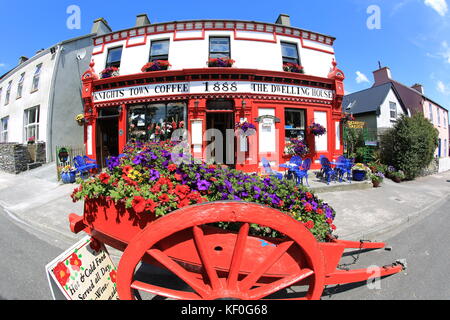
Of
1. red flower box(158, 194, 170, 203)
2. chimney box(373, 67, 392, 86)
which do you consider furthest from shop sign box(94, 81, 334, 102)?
chimney box(373, 67, 392, 86)

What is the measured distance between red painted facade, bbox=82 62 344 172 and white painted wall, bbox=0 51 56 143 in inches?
169

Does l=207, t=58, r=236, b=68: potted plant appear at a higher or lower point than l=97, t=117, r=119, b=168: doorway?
higher

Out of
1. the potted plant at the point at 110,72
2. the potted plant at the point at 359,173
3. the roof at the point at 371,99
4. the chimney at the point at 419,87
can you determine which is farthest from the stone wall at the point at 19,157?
the chimney at the point at 419,87

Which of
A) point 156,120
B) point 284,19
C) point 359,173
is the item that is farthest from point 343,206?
point 284,19

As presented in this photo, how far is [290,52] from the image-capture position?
31.1 feet

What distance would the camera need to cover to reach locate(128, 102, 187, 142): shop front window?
28.2 ft

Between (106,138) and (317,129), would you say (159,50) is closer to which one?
(106,138)

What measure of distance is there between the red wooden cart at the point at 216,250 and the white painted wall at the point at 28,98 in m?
13.8

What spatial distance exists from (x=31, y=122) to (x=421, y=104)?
32.3m

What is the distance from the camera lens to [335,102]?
9367mm

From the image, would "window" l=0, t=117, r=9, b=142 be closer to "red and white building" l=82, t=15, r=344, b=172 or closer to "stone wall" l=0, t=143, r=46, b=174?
"stone wall" l=0, t=143, r=46, b=174

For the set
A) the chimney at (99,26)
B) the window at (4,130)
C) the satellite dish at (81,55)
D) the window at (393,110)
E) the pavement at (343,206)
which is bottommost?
→ the pavement at (343,206)

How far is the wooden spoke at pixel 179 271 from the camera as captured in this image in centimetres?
130

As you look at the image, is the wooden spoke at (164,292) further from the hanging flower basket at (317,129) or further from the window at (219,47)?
the window at (219,47)
